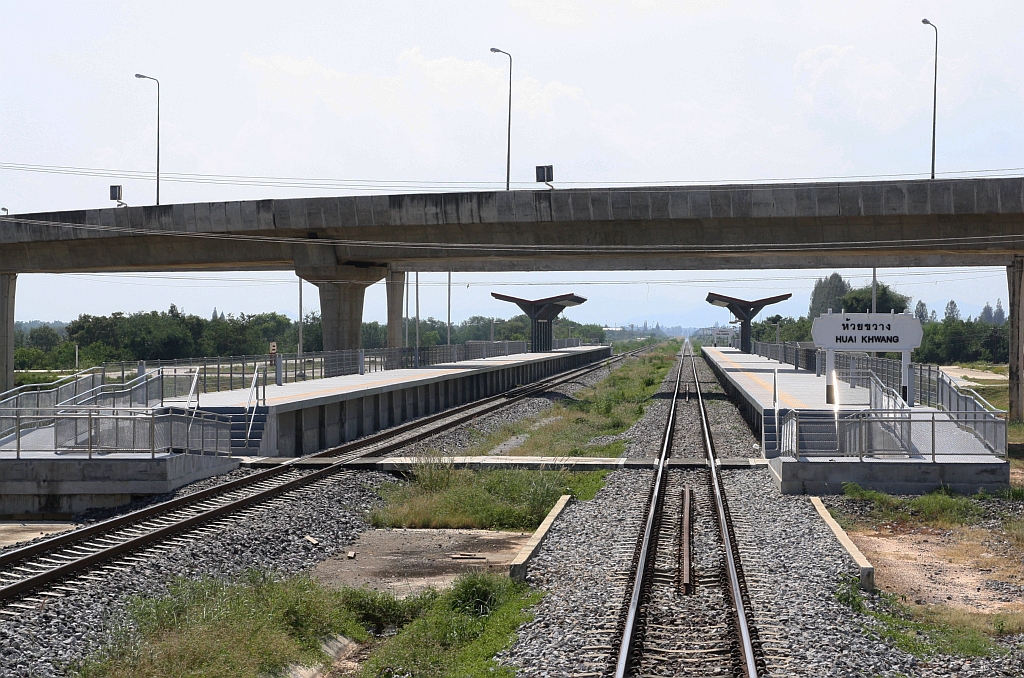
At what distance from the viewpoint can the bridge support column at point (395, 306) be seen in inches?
2315

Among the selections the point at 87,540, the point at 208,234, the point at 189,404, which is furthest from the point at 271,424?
the point at 208,234

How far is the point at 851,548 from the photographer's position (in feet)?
41.2

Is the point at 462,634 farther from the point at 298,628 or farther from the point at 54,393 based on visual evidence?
the point at 54,393

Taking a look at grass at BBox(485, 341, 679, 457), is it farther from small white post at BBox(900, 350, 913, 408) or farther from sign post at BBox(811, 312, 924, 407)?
small white post at BBox(900, 350, 913, 408)

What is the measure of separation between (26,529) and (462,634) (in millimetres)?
11583

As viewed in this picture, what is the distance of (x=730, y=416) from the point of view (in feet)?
122

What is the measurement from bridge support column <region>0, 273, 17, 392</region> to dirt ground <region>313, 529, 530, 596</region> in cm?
3781

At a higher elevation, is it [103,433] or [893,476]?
[103,433]

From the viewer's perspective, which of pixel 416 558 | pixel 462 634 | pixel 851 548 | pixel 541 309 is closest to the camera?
pixel 462 634

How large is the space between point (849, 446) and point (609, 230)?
65.8 ft

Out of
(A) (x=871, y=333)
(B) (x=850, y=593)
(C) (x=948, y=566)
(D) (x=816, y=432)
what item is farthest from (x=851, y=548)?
(A) (x=871, y=333)

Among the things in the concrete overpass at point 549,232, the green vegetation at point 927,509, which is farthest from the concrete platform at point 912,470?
the concrete overpass at point 549,232

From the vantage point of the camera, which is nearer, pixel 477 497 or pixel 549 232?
pixel 477 497

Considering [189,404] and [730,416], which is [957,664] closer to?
[189,404]
